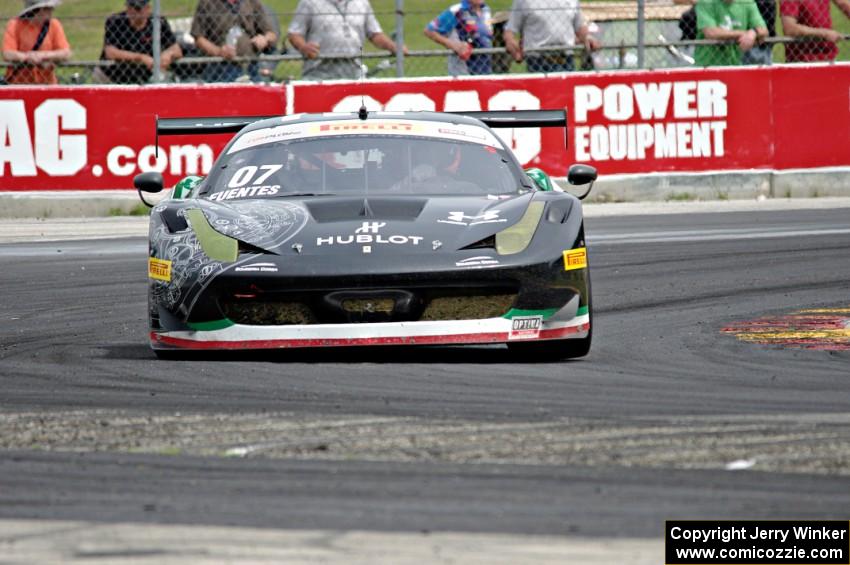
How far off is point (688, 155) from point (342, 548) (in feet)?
42.0

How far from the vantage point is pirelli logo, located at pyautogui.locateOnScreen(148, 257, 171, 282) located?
7582 mm

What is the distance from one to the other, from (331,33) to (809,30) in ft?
15.6

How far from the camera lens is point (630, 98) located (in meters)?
16.3

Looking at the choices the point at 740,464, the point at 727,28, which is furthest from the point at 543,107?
the point at 740,464

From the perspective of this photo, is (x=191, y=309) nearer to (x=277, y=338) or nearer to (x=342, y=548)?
(x=277, y=338)

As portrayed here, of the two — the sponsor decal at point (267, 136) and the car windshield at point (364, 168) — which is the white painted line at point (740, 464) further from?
the sponsor decal at point (267, 136)

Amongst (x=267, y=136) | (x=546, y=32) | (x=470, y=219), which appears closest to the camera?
(x=470, y=219)

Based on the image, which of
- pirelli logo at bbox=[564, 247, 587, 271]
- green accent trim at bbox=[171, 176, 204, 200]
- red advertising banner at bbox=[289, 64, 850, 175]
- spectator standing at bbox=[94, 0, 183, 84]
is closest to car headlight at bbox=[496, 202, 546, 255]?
pirelli logo at bbox=[564, 247, 587, 271]

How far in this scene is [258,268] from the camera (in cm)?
726

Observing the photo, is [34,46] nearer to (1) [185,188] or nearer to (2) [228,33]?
(2) [228,33]

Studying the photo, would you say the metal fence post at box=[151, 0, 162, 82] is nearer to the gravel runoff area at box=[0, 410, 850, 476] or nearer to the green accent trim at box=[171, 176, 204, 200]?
the green accent trim at box=[171, 176, 204, 200]

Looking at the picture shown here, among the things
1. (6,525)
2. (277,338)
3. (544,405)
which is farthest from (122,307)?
(6,525)

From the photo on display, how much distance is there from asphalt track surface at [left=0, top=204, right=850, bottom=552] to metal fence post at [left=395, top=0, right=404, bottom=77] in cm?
737

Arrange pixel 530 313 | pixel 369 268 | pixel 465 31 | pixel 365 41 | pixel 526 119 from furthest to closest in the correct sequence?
pixel 465 31 → pixel 365 41 → pixel 526 119 → pixel 530 313 → pixel 369 268
